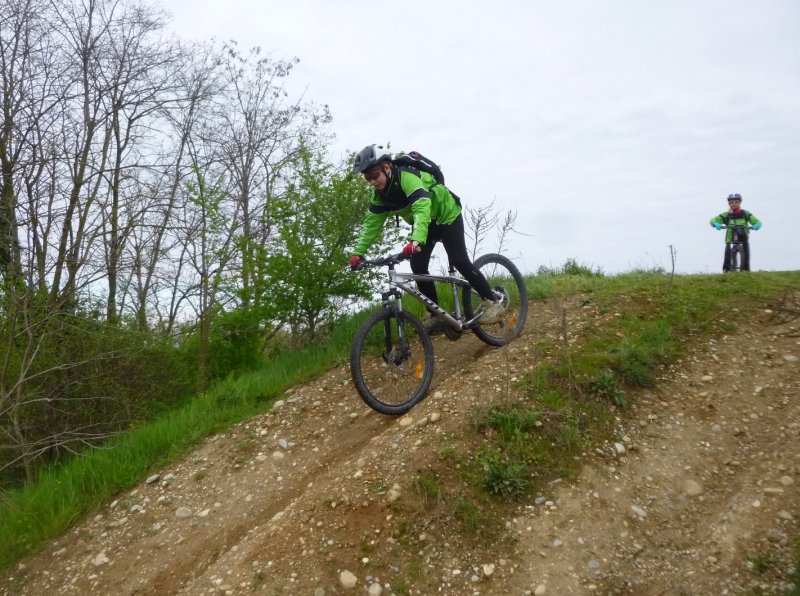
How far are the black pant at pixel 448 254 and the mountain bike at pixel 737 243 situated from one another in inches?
274

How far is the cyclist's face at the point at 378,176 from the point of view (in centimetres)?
523

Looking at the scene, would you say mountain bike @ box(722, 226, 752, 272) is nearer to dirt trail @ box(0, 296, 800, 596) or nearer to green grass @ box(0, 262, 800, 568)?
green grass @ box(0, 262, 800, 568)

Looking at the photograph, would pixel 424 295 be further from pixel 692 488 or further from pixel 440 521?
pixel 692 488

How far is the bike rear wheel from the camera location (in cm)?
629

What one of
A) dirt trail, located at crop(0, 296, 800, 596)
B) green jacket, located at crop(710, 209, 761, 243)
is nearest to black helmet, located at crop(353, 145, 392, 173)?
dirt trail, located at crop(0, 296, 800, 596)

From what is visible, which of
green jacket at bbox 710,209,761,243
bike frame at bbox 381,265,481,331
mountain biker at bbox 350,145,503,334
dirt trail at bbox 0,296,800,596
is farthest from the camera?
green jacket at bbox 710,209,761,243

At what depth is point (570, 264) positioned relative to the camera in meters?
10.1

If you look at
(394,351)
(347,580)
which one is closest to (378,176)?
(394,351)

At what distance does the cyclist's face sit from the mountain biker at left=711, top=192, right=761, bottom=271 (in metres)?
8.10

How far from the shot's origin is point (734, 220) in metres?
10.6

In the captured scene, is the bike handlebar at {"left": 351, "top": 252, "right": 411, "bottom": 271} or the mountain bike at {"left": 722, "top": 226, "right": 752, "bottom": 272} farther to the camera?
the mountain bike at {"left": 722, "top": 226, "right": 752, "bottom": 272}

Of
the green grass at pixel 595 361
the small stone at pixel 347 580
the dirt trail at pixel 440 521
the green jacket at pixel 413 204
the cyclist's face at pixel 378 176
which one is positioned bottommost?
the small stone at pixel 347 580

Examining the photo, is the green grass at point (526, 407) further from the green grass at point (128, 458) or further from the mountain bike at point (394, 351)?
the mountain bike at point (394, 351)

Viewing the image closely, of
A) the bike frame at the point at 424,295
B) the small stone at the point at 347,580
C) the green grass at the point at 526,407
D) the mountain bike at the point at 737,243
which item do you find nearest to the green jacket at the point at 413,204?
the bike frame at the point at 424,295
